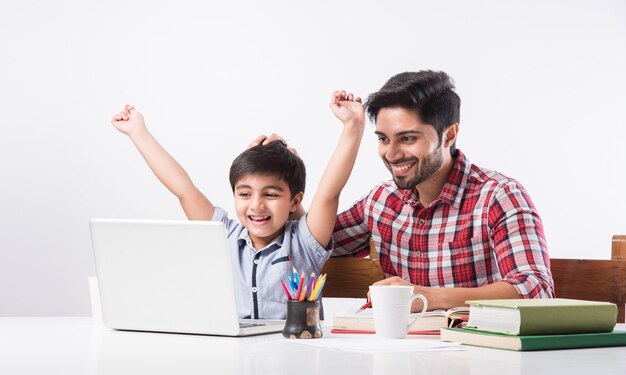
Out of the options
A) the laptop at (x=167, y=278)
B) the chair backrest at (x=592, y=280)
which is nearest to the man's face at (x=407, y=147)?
the chair backrest at (x=592, y=280)

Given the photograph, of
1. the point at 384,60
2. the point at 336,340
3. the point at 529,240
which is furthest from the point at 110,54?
the point at 336,340

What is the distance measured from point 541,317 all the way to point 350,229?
99 cm

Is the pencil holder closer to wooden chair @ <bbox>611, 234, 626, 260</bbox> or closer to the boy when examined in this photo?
the boy

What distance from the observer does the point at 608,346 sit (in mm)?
1230

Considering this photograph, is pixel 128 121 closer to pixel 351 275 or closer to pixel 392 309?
pixel 351 275

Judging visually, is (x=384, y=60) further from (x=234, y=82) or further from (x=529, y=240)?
(x=529, y=240)

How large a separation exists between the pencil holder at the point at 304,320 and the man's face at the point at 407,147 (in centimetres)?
76

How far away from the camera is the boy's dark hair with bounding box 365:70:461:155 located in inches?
80.3

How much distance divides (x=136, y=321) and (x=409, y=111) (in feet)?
3.01

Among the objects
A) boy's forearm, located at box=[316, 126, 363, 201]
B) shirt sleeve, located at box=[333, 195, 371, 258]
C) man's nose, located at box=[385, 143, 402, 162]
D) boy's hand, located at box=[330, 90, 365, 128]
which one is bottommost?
shirt sleeve, located at box=[333, 195, 371, 258]

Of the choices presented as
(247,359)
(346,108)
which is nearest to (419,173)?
(346,108)

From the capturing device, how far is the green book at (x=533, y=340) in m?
1.16

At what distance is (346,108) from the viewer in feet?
5.92

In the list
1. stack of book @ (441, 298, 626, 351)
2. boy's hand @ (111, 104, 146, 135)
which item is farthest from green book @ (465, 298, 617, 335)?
boy's hand @ (111, 104, 146, 135)
